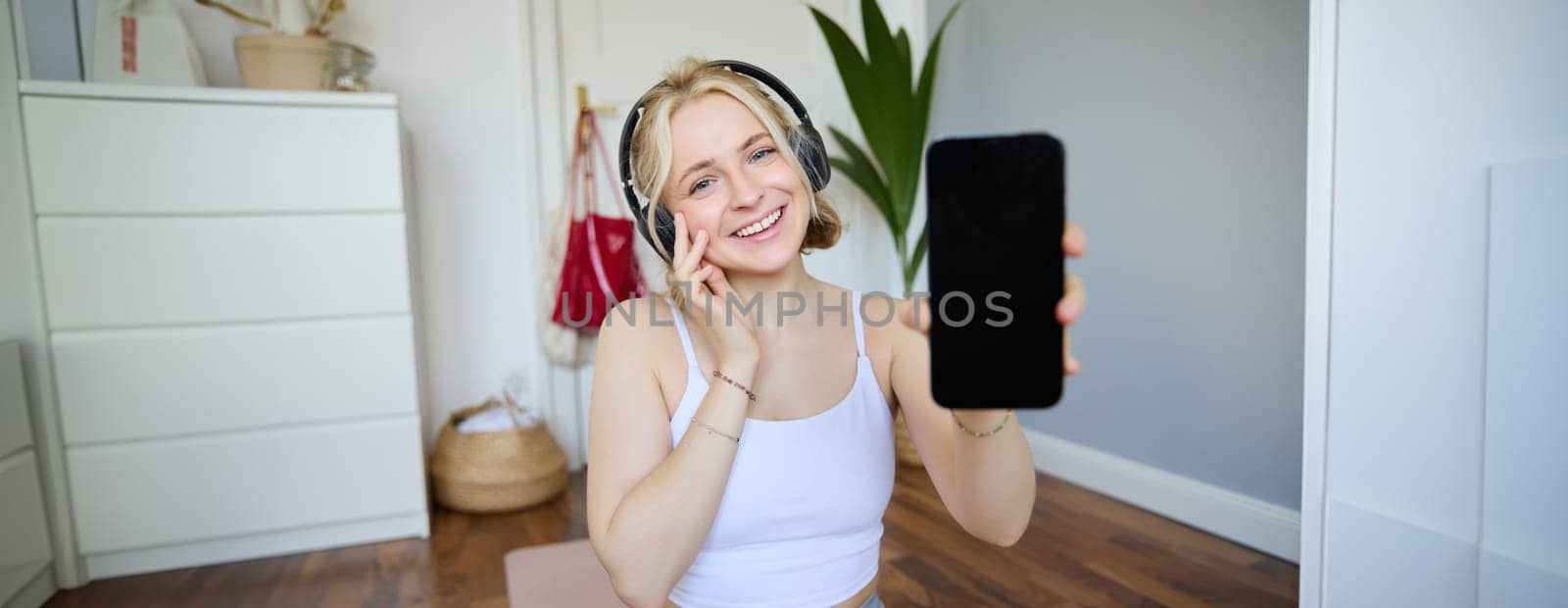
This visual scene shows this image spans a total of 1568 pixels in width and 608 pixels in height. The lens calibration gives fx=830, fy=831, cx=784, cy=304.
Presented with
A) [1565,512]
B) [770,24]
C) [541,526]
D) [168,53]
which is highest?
[770,24]

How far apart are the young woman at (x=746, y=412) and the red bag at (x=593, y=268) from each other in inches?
77.3

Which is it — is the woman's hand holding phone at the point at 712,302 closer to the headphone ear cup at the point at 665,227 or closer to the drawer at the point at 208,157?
the headphone ear cup at the point at 665,227

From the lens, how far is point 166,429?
7.13ft

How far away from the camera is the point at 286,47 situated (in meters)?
2.28

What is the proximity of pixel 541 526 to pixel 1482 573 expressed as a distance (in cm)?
222

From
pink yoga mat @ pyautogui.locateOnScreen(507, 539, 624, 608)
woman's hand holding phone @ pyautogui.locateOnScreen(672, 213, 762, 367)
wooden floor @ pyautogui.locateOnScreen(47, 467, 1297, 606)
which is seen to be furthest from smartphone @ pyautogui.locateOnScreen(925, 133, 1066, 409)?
wooden floor @ pyautogui.locateOnScreen(47, 467, 1297, 606)

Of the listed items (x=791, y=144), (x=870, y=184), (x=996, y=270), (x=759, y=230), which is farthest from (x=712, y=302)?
(x=870, y=184)

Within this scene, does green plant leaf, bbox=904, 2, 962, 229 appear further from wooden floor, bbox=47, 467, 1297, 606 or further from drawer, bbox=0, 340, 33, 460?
drawer, bbox=0, 340, 33, 460

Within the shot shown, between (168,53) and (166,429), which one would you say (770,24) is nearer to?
(168,53)

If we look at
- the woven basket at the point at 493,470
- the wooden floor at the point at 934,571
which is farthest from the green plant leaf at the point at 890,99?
the woven basket at the point at 493,470

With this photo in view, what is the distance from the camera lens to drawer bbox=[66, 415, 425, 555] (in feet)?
7.02

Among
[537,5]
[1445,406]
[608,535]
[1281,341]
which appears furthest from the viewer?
[537,5]

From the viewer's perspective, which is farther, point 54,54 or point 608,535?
point 54,54

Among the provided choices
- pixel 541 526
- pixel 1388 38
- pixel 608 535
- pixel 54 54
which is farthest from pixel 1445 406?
→ pixel 54 54
